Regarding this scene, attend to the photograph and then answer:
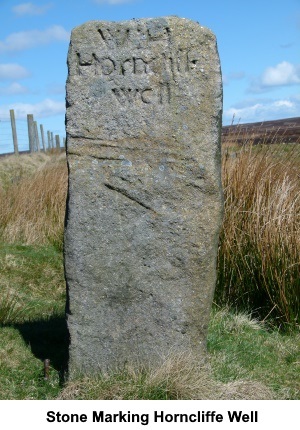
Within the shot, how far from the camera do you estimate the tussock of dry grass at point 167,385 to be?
390 centimetres

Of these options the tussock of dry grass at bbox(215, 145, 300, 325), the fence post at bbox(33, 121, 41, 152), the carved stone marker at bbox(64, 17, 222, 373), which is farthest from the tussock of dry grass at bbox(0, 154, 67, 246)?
the fence post at bbox(33, 121, 41, 152)

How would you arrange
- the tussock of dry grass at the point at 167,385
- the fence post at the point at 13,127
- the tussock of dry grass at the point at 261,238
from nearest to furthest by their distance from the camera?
the tussock of dry grass at the point at 167,385 < the tussock of dry grass at the point at 261,238 < the fence post at the point at 13,127

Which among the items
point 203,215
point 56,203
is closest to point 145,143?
point 203,215

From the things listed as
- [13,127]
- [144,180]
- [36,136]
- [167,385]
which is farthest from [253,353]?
[36,136]

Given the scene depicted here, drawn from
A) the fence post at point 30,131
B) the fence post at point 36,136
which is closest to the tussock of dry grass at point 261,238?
the fence post at point 30,131

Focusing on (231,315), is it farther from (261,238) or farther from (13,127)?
(13,127)

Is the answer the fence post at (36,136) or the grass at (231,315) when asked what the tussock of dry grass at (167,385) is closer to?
the grass at (231,315)

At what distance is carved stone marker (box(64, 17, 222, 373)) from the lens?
13.2 feet

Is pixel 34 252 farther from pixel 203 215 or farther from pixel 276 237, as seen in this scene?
pixel 203 215

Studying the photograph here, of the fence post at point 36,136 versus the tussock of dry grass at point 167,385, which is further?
the fence post at point 36,136

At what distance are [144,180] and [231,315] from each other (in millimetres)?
2003

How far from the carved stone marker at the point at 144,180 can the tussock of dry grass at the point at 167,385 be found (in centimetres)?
17

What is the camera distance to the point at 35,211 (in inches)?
355

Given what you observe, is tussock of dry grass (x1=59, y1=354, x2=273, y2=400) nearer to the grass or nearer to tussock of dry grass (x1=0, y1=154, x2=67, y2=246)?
the grass
